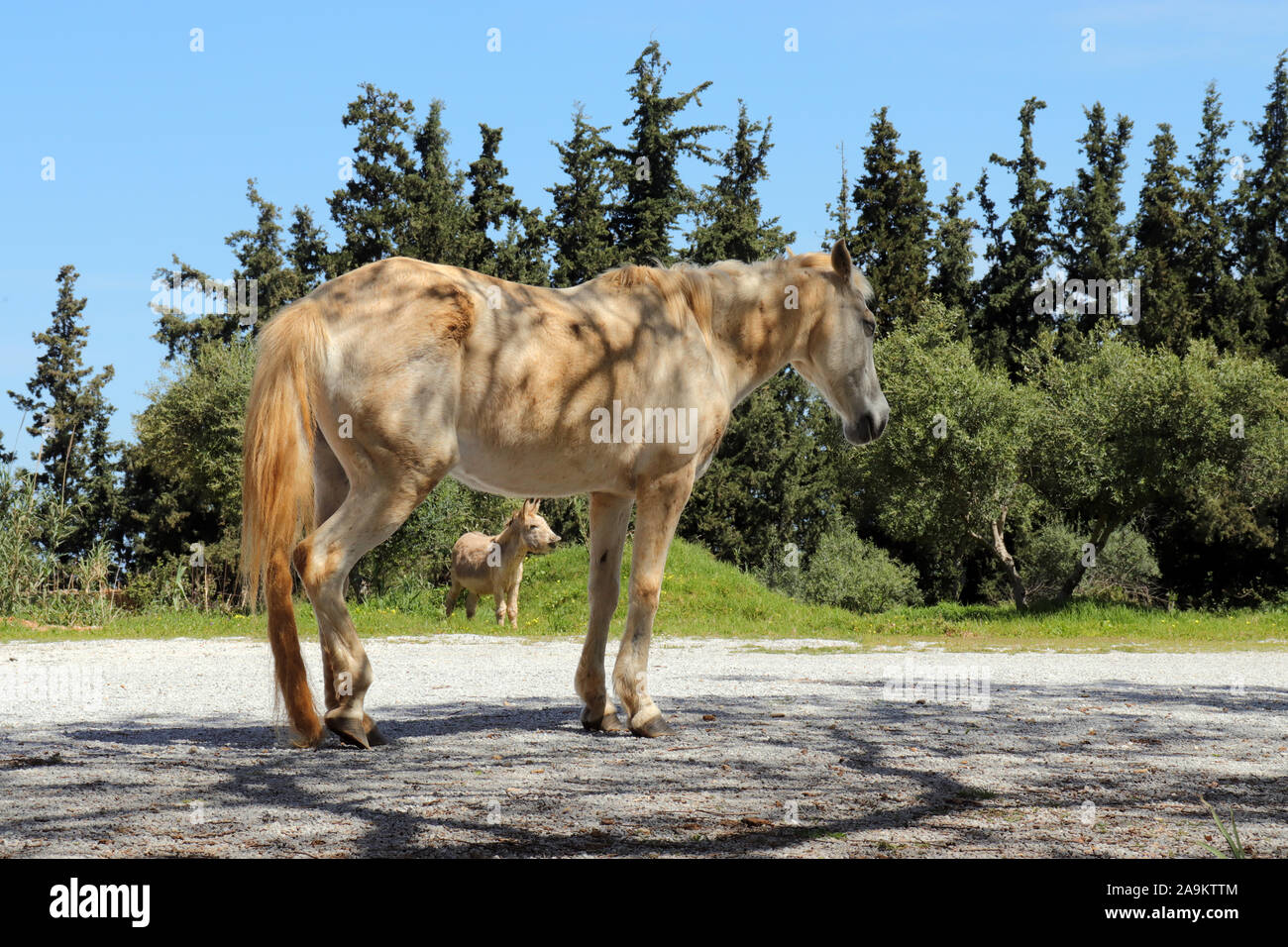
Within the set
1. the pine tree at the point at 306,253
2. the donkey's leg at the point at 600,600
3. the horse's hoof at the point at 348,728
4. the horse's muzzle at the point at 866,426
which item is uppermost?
the pine tree at the point at 306,253

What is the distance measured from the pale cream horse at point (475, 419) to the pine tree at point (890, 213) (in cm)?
4297

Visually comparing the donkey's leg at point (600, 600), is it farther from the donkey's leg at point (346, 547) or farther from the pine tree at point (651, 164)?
the pine tree at point (651, 164)

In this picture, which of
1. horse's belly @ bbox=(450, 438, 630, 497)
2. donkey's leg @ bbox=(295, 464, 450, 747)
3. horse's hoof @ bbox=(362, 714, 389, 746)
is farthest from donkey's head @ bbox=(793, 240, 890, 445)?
horse's hoof @ bbox=(362, 714, 389, 746)

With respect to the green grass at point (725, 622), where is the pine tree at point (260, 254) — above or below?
above

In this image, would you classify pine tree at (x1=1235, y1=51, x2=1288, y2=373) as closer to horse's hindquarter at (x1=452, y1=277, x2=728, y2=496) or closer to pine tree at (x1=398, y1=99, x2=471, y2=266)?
pine tree at (x1=398, y1=99, x2=471, y2=266)

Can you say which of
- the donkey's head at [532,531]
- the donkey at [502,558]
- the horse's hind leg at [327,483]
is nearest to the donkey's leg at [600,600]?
the horse's hind leg at [327,483]

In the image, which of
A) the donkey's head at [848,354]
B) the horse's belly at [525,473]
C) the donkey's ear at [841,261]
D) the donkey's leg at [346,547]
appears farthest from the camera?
the donkey's head at [848,354]

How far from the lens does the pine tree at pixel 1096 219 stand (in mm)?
50875

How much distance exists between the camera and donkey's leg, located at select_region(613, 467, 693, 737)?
658 cm

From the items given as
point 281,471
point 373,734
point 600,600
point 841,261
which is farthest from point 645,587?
point 841,261

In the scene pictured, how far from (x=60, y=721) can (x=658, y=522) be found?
421 centimetres

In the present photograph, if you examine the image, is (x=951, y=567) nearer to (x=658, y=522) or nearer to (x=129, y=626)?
(x=129, y=626)

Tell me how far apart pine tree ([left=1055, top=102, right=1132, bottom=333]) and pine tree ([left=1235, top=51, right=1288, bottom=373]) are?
215 inches

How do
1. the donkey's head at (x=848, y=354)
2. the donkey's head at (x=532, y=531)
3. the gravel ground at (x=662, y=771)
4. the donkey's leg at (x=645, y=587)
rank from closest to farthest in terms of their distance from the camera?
the gravel ground at (x=662, y=771) < the donkey's leg at (x=645, y=587) < the donkey's head at (x=848, y=354) < the donkey's head at (x=532, y=531)
